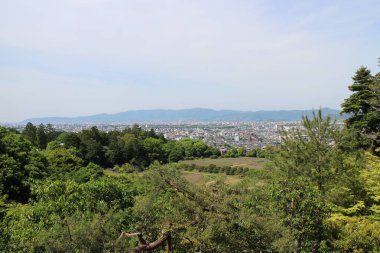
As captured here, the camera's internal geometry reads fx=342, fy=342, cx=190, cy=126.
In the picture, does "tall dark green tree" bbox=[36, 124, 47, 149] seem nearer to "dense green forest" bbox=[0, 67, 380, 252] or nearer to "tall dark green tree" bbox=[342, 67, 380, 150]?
"dense green forest" bbox=[0, 67, 380, 252]

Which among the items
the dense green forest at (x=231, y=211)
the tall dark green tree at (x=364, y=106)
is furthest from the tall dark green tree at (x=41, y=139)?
the tall dark green tree at (x=364, y=106)

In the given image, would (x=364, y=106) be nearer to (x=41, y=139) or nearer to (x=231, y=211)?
(x=231, y=211)

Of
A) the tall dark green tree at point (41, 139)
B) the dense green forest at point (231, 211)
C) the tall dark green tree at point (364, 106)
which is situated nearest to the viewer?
the dense green forest at point (231, 211)

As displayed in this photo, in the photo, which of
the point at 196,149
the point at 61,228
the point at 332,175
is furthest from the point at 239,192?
the point at 196,149

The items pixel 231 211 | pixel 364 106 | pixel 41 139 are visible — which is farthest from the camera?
pixel 41 139

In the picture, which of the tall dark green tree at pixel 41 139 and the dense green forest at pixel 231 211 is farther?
the tall dark green tree at pixel 41 139

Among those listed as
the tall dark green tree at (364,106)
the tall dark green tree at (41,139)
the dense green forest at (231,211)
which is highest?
the tall dark green tree at (364,106)

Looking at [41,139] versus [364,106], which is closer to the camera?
[364,106]

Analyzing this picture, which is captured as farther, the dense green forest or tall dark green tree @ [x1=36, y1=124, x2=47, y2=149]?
tall dark green tree @ [x1=36, y1=124, x2=47, y2=149]

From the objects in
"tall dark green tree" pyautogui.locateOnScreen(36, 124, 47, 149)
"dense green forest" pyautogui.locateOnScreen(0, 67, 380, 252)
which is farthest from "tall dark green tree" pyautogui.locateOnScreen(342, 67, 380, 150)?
"tall dark green tree" pyautogui.locateOnScreen(36, 124, 47, 149)

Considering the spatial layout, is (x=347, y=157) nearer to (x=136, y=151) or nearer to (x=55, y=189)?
(x=55, y=189)

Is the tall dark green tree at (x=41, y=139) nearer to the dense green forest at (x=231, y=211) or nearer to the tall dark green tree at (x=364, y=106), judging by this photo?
the dense green forest at (x=231, y=211)

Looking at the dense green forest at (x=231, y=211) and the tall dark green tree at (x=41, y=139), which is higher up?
the dense green forest at (x=231, y=211)

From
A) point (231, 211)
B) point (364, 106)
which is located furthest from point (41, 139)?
point (231, 211)
